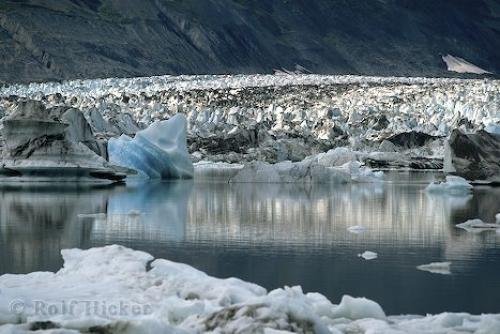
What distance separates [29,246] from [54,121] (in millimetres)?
8255

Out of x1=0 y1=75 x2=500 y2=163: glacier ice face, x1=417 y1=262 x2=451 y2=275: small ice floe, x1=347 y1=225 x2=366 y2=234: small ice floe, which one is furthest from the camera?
x1=0 y1=75 x2=500 y2=163: glacier ice face

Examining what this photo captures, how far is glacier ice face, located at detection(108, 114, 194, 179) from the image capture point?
16.6 metres

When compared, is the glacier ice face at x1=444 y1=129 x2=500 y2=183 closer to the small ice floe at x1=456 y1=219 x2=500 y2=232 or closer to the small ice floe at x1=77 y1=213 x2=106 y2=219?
the small ice floe at x1=456 y1=219 x2=500 y2=232

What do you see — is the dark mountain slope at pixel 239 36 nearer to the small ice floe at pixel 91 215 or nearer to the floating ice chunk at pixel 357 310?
the small ice floe at pixel 91 215

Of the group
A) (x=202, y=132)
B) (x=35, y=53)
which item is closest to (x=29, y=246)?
(x=202, y=132)

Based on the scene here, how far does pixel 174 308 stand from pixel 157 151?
492 inches

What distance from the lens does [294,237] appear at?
7891mm

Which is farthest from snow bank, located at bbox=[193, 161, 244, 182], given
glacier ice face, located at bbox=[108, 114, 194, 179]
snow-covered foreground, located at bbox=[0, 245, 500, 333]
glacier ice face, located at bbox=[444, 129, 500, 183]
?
snow-covered foreground, located at bbox=[0, 245, 500, 333]

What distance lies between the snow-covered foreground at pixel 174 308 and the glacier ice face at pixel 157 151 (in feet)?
36.1

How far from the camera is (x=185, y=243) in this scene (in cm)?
744

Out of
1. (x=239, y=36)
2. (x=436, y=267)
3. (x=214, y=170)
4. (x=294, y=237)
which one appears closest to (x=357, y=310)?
(x=436, y=267)

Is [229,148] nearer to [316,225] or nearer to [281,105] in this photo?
[281,105]

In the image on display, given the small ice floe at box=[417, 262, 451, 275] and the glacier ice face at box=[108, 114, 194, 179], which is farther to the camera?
the glacier ice face at box=[108, 114, 194, 179]

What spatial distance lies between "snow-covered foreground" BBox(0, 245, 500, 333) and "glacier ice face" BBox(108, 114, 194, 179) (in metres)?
11.0
